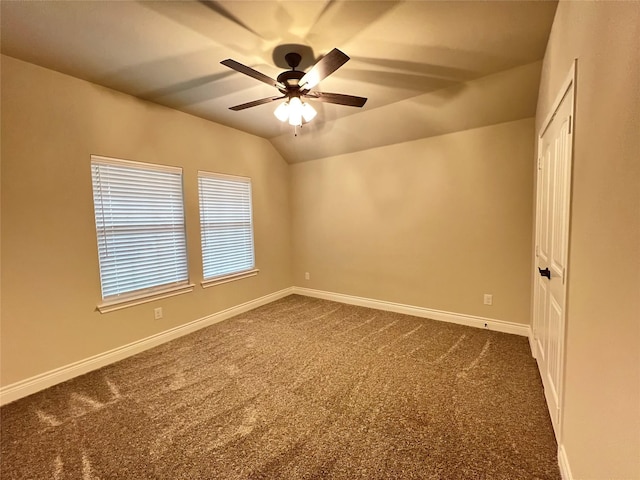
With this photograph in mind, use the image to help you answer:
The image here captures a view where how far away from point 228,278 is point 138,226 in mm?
1308

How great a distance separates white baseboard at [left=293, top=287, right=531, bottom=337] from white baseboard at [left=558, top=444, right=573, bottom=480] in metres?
1.75

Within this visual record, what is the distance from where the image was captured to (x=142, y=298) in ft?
9.80

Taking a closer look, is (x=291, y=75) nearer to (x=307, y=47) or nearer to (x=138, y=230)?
(x=307, y=47)

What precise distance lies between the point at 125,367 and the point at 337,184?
3357mm

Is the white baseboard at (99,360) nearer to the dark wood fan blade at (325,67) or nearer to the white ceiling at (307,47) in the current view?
the white ceiling at (307,47)

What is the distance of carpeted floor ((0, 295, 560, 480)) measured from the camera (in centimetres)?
158

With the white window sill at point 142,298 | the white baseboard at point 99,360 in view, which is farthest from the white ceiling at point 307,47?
the white baseboard at point 99,360

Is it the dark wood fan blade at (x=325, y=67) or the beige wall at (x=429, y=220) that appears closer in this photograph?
the dark wood fan blade at (x=325, y=67)

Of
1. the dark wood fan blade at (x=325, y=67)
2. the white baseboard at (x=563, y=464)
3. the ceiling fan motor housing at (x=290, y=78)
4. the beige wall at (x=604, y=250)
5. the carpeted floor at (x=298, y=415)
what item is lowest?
the carpeted floor at (x=298, y=415)

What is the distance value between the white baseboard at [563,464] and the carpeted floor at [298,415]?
45 mm

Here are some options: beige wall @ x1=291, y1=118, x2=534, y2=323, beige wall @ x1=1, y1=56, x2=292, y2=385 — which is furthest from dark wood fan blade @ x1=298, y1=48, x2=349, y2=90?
beige wall @ x1=291, y1=118, x2=534, y2=323

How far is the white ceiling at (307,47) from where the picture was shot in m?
1.74

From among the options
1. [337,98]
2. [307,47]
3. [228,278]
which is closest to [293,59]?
[307,47]

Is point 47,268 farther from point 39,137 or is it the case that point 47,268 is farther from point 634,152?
point 634,152
